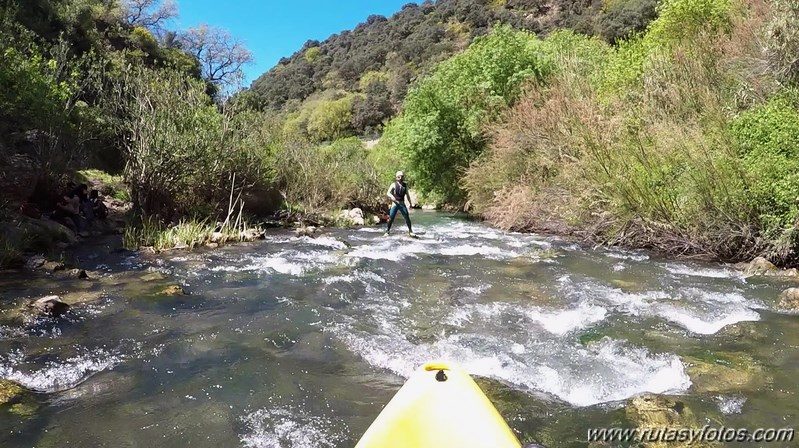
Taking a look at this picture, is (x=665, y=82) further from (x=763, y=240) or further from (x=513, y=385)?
(x=513, y=385)

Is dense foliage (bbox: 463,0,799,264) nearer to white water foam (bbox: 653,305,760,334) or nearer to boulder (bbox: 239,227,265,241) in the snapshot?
white water foam (bbox: 653,305,760,334)

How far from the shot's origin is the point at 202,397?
4543 mm

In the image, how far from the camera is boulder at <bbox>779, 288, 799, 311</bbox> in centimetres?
702

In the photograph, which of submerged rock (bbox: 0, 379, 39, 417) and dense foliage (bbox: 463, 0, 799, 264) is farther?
dense foliage (bbox: 463, 0, 799, 264)

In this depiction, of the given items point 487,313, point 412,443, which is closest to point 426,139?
point 487,313

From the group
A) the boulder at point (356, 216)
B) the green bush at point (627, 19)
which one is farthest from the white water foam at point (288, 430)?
the green bush at point (627, 19)

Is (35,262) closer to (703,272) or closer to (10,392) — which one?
(10,392)

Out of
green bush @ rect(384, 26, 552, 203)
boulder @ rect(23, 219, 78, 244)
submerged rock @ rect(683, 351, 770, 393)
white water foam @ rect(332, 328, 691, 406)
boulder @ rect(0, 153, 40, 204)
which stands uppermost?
green bush @ rect(384, 26, 552, 203)

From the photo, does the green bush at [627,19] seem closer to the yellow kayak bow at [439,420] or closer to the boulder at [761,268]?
the boulder at [761,268]

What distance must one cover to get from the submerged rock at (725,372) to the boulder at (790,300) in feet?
7.81

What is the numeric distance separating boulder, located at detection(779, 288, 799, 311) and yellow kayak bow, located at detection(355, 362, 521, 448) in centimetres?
645

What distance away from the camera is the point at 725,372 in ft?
16.2

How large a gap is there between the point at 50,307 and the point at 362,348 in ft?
14.3

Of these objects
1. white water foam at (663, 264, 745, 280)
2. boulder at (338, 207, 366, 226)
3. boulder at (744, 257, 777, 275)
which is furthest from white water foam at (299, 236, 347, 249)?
boulder at (744, 257, 777, 275)
